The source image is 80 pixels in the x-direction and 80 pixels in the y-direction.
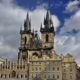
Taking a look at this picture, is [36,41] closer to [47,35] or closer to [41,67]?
[47,35]

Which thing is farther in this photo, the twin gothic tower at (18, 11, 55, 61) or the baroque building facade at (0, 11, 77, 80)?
the twin gothic tower at (18, 11, 55, 61)

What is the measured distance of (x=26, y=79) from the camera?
10569cm

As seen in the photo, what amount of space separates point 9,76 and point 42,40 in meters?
→ 18.3

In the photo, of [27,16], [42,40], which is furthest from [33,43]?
[27,16]

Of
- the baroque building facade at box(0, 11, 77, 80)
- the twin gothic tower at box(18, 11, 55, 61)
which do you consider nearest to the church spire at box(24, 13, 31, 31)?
the twin gothic tower at box(18, 11, 55, 61)

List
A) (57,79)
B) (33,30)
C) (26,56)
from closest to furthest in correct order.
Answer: (57,79)
(26,56)
(33,30)

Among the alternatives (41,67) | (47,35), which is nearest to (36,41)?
(47,35)

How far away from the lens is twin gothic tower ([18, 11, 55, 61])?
117m

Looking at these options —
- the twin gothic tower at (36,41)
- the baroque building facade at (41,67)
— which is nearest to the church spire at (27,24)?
the twin gothic tower at (36,41)

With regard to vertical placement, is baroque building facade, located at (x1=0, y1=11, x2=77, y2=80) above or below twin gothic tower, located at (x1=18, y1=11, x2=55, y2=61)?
below

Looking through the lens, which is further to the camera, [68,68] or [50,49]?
[50,49]

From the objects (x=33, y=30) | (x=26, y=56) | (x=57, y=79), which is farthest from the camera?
(x=33, y=30)

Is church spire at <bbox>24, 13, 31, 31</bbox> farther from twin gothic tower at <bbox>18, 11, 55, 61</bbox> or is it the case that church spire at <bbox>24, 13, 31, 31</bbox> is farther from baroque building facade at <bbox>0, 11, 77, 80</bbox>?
baroque building facade at <bbox>0, 11, 77, 80</bbox>

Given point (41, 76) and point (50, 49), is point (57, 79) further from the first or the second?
point (50, 49)
